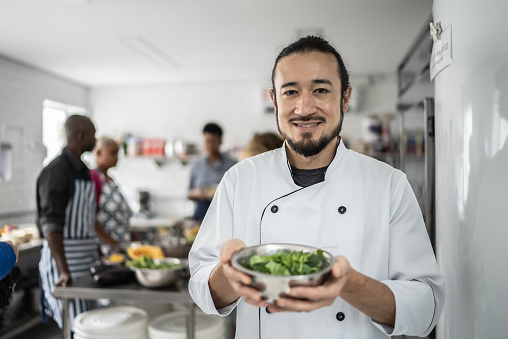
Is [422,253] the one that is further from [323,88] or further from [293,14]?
[293,14]

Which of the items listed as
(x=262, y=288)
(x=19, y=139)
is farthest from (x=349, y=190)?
(x=19, y=139)

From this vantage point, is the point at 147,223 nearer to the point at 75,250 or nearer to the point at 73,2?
the point at 75,250

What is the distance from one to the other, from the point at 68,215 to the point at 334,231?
204 centimetres

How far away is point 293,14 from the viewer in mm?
3463

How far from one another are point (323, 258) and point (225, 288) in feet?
1.11

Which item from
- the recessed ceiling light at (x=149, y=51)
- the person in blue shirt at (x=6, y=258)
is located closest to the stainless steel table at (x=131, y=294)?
the person in blue shirt at (x=6, y=258)

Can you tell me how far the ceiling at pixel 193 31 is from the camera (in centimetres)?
328

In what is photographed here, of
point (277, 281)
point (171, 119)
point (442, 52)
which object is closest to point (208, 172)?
point (171, 119)

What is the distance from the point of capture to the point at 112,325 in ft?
7.14

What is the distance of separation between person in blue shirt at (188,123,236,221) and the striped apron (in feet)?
5.87

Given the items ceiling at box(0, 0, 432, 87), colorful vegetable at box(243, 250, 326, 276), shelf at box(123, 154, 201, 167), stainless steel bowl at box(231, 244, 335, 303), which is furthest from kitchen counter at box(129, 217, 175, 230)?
stainless steel bowl at box(231, 244, 335, 303)

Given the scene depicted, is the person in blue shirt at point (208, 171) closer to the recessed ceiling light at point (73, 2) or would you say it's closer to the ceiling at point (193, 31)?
the ceiling at point (193, 31)

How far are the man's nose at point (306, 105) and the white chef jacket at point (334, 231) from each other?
204 millimetres

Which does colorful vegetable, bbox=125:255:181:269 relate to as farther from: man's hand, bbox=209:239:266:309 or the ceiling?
the ceiling
